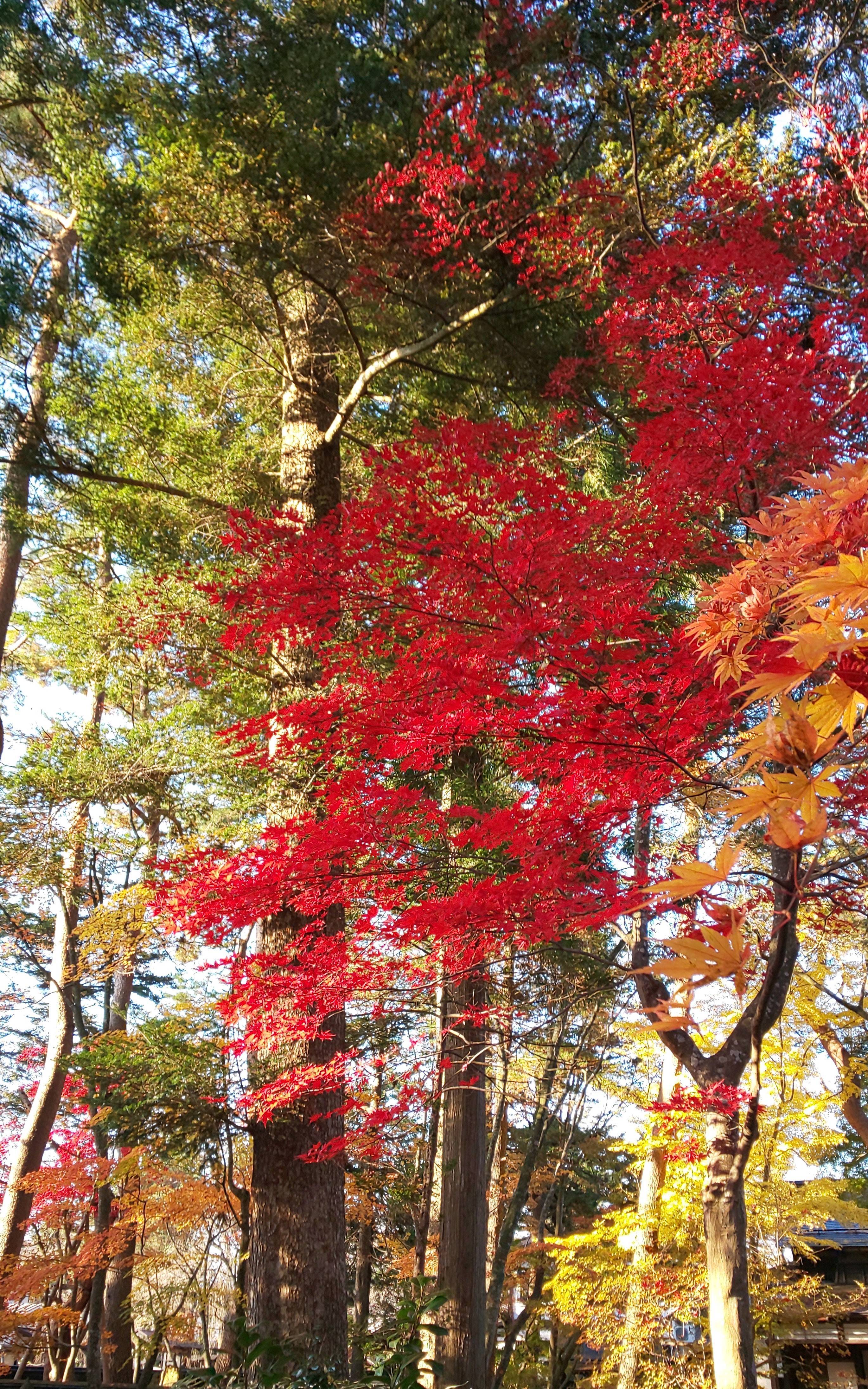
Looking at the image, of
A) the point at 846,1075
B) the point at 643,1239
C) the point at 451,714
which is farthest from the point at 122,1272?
the point at 451,714

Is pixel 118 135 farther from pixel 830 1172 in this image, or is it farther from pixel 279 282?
pixel 830 1172

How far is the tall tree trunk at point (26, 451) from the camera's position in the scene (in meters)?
6.43

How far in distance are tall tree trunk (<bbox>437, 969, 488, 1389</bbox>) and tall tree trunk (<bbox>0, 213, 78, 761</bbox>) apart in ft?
15.6

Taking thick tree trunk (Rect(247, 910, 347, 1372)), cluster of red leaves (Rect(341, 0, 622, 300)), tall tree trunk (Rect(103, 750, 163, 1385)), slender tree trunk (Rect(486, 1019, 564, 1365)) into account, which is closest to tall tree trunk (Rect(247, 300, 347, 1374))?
thick tree trunk (Rect(247, 910, 347, 1372))

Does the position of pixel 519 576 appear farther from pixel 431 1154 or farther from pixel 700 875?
pixel 431 1154

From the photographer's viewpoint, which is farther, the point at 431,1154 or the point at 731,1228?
the point at 431,1154

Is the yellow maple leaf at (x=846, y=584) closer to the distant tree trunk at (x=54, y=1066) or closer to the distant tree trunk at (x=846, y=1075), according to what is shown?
the distant tree trunk at (x=54, y=1066)

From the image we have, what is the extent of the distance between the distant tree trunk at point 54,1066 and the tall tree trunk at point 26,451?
0.27 metres

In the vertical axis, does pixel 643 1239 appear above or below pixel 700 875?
below

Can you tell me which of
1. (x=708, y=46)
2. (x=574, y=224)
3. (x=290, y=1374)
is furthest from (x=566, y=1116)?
(x=708, y=46)

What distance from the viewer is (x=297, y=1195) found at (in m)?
5.43

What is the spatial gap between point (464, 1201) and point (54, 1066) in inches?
197

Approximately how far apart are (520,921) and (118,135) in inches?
238

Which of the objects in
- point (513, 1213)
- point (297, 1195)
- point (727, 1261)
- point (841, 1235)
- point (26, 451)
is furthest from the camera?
point (841, 1235)
